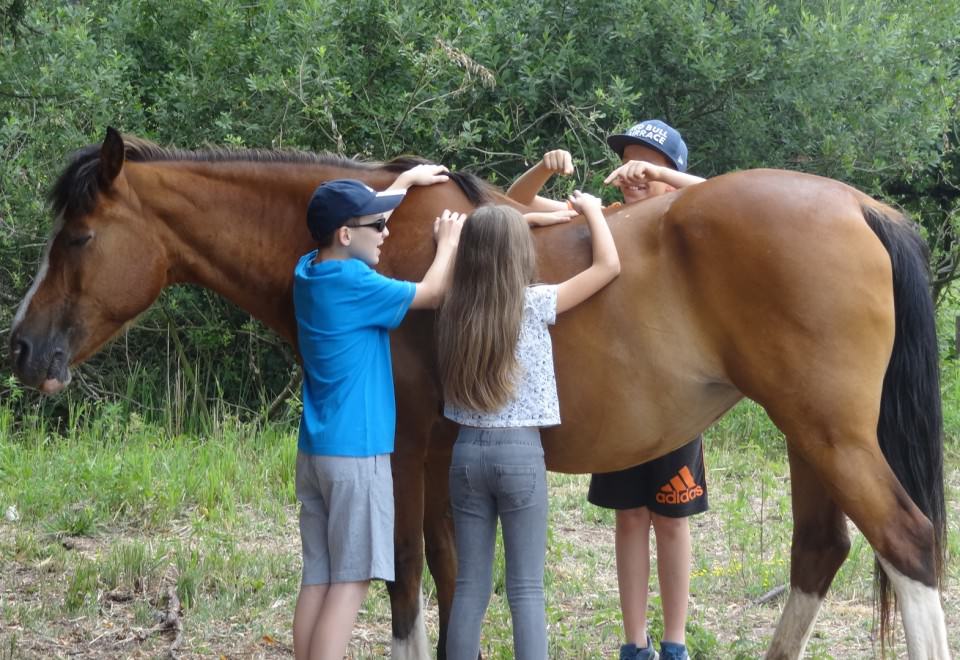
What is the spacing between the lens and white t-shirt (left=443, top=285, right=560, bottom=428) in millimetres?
3105

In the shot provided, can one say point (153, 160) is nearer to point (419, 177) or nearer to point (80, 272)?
point (80, 272)

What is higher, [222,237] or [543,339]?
[222,237]

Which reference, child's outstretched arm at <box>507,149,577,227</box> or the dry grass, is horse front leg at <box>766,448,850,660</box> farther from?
child's outstretched arm at <box>507,149,577,227</box>

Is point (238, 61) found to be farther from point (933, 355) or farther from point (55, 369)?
point (933, 355)

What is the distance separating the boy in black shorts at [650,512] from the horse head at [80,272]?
4.95 feet

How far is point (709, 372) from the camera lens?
331 centimetres

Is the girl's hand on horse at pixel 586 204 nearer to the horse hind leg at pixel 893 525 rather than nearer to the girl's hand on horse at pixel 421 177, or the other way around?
the girl's hand on horse at pixel 421 177

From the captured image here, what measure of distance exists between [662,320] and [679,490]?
91cm

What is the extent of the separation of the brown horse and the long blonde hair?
34 cm

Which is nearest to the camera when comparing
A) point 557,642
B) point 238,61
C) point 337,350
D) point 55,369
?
point 337,350

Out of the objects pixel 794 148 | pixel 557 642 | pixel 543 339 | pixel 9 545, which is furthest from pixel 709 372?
pixel 794 148

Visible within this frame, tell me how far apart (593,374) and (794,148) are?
190 inches

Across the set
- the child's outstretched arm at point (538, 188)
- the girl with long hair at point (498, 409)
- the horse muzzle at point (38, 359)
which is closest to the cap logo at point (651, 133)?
the child's outstretched arm at point (538, 188)

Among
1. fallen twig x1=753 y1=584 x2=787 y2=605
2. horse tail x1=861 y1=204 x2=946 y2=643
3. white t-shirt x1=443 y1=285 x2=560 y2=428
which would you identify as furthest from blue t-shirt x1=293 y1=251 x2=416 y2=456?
fallen twig x1=753 y1=584 x2=787 y2=605
